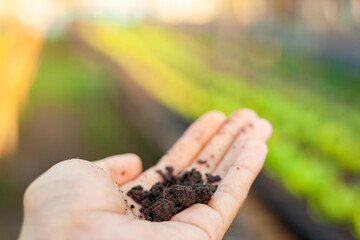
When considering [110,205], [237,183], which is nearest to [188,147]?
[237,183]

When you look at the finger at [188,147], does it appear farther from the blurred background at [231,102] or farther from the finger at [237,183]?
the blurred background at [231,102]

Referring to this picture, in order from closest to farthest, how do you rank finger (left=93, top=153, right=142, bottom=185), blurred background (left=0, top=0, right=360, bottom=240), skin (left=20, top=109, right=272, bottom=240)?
skin (left=20, top=109, right=272, bottom=240), finger (left=93, top=153, right=142, bottom=185), blurred background (left=0, top=0, right=360, bottom=240)

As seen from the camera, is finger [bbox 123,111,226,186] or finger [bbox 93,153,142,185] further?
finger [bbox 123,111,226,186]

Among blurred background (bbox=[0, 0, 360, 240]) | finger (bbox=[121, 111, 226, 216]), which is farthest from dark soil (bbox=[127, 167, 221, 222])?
blurred background (bbox=[0, 0, 360, 240])

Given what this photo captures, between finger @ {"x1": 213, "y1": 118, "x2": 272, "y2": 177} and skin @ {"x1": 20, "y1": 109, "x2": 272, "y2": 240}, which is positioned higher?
finger @ {"x1": 213, "y1": 118, "x2": 272, "y2": 177}

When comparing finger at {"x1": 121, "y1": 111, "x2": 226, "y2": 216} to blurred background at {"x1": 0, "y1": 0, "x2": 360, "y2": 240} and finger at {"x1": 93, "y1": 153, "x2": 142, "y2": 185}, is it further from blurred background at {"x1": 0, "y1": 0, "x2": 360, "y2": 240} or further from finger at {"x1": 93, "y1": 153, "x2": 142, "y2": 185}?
blurred background at {"x1": 0, "y1": 0, "x2": 360, "y2": 240}

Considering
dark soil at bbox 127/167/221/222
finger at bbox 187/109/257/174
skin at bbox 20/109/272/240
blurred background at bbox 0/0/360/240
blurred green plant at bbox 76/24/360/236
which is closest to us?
skin at bbox 20/109/272/240

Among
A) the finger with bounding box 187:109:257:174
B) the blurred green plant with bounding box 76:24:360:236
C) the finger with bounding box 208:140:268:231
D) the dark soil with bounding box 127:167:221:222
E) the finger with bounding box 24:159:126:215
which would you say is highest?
the blurred green plant with bounding box 76:24:360:236
